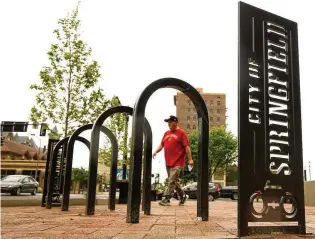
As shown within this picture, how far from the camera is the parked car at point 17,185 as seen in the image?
22.8 meters

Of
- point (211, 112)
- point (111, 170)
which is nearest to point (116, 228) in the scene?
point (111, 170)

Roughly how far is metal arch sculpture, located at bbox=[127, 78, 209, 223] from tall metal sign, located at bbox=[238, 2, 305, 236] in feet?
3.79

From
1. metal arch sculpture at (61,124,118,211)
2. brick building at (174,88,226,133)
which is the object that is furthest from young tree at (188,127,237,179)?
metal arch sculpture at (61,124,118,211)

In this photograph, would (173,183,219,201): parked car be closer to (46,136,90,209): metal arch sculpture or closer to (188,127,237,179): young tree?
(188,127,237,179): young tree

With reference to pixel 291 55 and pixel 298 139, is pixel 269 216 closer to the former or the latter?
pixel 298 139

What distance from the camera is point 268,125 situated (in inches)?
115

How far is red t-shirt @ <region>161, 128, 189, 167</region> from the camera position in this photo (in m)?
6.20

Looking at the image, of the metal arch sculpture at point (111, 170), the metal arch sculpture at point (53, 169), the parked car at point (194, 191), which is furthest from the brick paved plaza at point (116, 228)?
the parked car at point (194, 191)

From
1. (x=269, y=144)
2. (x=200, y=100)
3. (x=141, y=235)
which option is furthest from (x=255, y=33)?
(x=141, y=235)

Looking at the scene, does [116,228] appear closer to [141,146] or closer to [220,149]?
[141,146]

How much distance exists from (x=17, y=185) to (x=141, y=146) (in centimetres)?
2195

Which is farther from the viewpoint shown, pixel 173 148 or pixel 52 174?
pixel 52 174

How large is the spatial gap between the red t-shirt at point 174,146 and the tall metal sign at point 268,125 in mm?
3151

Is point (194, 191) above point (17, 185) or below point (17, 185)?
below
